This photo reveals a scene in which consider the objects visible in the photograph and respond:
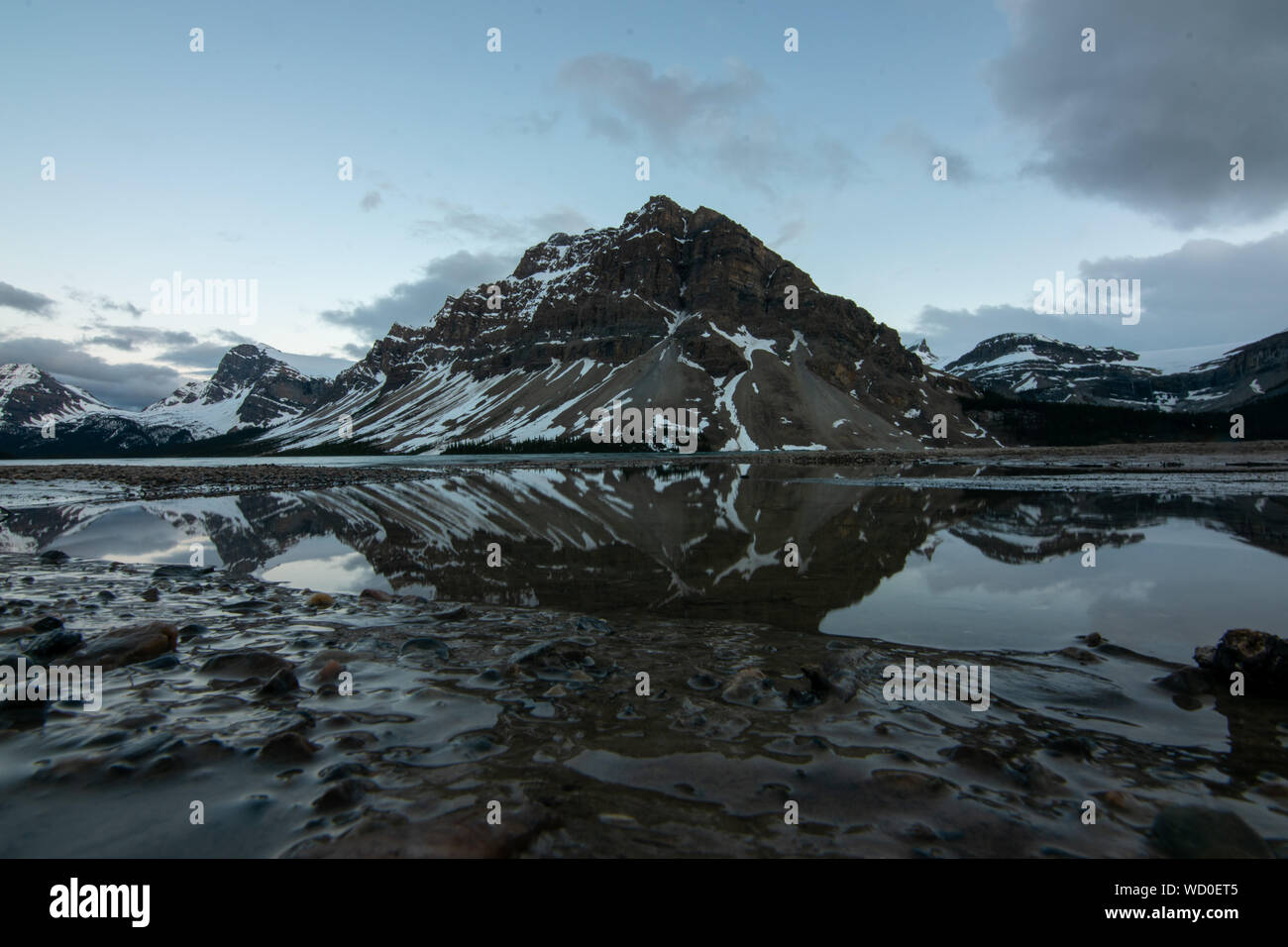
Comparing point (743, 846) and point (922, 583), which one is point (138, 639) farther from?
point (922, 583)

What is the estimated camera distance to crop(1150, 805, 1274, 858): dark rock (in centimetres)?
397

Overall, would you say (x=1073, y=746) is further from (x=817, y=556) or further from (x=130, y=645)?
(x=130, y=645)

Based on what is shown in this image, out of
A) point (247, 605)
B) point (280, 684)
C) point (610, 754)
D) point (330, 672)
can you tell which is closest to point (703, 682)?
point (610, 754)

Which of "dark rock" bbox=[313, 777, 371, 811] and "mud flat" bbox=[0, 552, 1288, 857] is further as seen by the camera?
"dark rock" bbox=[313, 777, 371, 811]

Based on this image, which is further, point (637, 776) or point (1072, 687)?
point (1072, 687)

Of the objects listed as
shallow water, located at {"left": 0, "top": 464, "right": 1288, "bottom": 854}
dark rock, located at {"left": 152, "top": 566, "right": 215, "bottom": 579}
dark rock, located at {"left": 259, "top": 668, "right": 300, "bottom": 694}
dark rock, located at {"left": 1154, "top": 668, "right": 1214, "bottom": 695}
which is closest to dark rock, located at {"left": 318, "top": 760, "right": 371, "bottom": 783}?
shallow water, located at {"left": 0, "top": 464, "right": 1288, "bottom": 854}

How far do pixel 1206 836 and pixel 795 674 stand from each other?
4.14 metres

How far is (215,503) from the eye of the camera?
36.0m

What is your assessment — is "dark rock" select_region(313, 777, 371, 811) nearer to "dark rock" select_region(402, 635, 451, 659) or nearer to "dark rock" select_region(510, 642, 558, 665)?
"dark rock" select_region(510, 642, 558, 665)

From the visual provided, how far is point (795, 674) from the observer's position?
7.73m

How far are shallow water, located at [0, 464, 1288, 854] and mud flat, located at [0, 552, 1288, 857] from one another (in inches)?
1.5
